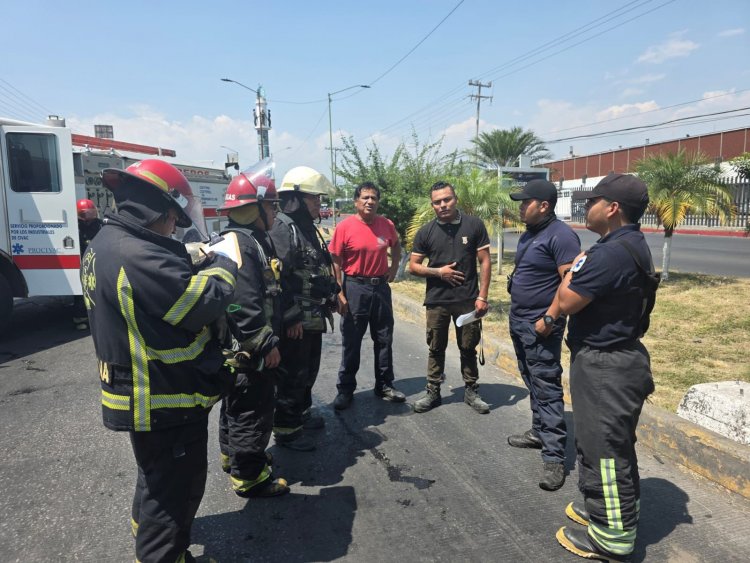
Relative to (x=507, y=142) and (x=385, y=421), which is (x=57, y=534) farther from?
(x=507, y=142)

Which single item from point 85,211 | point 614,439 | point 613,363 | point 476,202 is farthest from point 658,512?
point 476,202

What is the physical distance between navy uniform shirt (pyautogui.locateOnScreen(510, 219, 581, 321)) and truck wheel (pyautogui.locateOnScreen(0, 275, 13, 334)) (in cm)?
640

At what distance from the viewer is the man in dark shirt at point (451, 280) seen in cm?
414

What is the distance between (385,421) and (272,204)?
2.03 meters

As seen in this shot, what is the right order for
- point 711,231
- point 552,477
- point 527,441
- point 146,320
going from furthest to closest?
point 711,231 → point 527,441 → point 552,477 → point 146,320

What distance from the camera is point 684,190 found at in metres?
9.60

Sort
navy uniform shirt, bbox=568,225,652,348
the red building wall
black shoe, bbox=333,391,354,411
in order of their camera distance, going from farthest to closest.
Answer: the red building wall, black shoe, bbox=333,391,354,411, navy uniform shirt, bbox=568,225,652,348

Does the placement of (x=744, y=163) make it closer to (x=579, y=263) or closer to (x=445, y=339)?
(x=445, y=339)

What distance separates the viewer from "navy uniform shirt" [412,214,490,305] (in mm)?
4164

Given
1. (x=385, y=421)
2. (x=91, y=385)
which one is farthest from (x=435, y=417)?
(x=91, y=385)

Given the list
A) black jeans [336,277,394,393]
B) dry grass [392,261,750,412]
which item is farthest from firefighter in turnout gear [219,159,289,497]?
dry grass [392,261,750,412]

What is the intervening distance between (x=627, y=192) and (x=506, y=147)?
114 feet

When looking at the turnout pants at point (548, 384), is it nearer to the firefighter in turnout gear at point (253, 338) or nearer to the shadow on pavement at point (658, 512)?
the shadow on pavement at point (658, 512)

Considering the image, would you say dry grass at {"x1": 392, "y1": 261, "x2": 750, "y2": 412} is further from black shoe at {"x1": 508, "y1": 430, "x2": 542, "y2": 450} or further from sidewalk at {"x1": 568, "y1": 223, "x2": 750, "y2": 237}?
sidewalk at {"x1": 568, "y1": 223, "x2": 750, "y2": 237}
